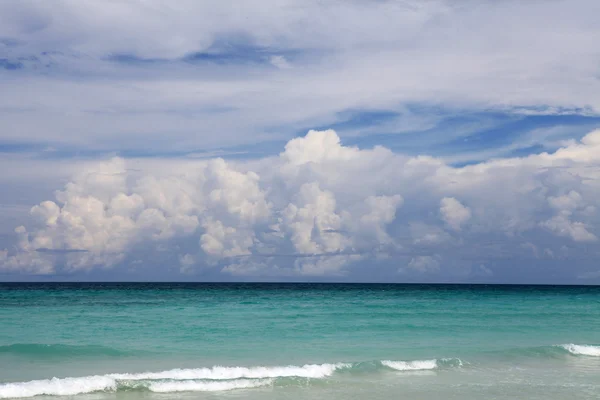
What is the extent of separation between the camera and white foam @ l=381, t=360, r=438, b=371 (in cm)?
2030

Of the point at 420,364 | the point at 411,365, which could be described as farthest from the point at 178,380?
the point at 420,364

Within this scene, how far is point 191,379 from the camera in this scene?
59.5 ft

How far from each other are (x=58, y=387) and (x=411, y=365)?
11.6 m

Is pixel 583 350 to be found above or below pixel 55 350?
above

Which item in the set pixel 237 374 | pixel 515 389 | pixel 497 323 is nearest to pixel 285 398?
pixel 237 374

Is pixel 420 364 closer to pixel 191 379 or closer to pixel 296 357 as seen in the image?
pixel 296 357

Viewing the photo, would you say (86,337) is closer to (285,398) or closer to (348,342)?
(348,342)

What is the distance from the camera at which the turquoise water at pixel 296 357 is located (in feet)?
54.7

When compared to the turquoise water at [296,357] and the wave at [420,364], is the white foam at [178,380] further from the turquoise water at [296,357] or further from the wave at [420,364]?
the wave at [420,364]

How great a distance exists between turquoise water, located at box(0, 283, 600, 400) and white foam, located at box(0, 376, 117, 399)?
0.03 metres

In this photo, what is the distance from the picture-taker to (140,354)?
22531mm

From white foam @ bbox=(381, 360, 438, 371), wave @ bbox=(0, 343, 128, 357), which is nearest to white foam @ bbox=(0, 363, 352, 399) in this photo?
white foam @ bbox=(381, 360, 438, 371)

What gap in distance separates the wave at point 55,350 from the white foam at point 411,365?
10352 millimetres

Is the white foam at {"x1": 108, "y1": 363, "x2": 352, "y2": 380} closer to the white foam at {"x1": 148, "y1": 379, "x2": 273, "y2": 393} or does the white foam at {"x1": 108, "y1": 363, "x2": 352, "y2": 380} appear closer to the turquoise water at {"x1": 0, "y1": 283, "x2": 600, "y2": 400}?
the turquoise water at {"x1": 0, "y1": 283, "x2": 600, "y2": 400}
